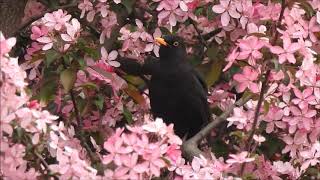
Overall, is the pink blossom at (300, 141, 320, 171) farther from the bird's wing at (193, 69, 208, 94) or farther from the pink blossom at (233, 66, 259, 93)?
the bird's wing at (193, 69, 208, 94)

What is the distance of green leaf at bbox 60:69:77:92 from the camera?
11.6 feet

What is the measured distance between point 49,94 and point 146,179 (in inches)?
36.8

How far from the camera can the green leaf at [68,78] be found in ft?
11.6

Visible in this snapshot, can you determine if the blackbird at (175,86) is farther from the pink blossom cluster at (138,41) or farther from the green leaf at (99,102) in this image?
the green leaf at (99,102)

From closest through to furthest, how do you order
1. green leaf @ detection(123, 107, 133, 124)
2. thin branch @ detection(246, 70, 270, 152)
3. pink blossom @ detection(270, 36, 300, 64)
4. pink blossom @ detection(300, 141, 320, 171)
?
pink blossom @ detection(270, 36, 300, 64) → thin branch @ detection(246, 70, 270, 152) → pink blossom @ detection(300, 141, 320, 171) → green leaf @ detection(123, 107, 133, 124)

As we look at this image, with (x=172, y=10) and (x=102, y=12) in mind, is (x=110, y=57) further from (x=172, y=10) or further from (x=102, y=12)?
(x=172, y=10)

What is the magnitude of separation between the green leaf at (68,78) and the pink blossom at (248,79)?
0.67 metres

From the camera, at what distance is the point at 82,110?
12.8ft

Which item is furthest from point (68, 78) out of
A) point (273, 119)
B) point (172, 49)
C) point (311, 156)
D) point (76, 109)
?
point (172, 49)

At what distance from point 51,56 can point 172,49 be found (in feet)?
4.53

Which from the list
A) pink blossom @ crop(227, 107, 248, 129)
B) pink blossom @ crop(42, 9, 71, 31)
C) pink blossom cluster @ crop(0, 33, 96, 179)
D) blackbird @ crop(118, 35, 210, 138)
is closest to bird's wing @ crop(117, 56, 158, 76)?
blackbird @ crop(118, 35, 210, 138)

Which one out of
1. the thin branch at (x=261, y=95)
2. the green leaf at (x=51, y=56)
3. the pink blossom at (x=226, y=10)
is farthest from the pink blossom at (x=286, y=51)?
the green leaf at (x=51, y=56)

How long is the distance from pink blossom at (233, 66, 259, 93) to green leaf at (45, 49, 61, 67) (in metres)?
0.74

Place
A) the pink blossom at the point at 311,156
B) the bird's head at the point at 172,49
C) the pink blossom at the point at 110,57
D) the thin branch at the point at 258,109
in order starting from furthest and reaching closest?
the bird's head at the point at 172,49
the pink blossom at the point at 110,57
the pink blossom at the point at 311,156
the thin branch at the point at 258,109
